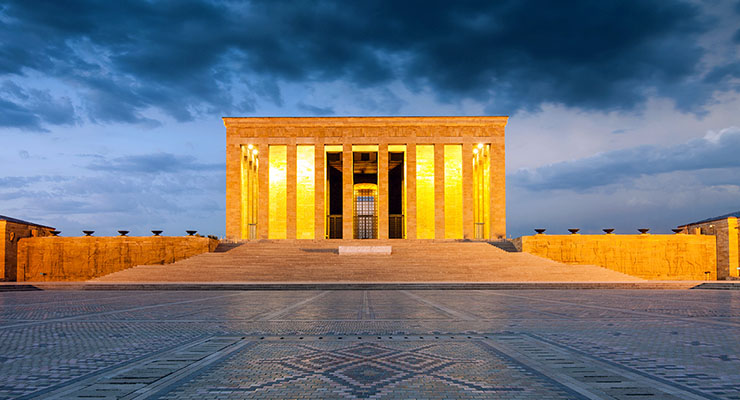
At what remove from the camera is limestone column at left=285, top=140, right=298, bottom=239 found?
129 ft

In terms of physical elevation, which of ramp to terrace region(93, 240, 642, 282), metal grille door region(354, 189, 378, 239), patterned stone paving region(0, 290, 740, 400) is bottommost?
ramp to terrace region(93, 240, 642, 282)

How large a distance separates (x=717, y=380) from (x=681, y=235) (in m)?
30.9

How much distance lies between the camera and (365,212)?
45.5m

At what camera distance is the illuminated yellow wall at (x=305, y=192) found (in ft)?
132

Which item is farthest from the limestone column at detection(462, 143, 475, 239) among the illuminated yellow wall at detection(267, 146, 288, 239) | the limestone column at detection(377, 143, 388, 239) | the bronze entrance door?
the illuminated yellow wall at detection(267, 146, 288, 239)

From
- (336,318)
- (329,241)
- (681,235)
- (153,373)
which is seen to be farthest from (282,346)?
(681,235)

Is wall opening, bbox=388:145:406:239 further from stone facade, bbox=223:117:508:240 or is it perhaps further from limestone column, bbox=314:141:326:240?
limestone column, bbox=314:141:326:240

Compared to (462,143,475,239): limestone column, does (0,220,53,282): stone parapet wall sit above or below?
below

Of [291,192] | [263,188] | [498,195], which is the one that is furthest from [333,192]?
[498,195]

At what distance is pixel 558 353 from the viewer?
20.4 ft

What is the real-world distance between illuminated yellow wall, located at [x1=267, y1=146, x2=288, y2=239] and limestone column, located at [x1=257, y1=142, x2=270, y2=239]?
1.82ft

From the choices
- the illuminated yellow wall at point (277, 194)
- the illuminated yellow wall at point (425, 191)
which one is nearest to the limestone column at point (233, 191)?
the illuminated yellow wall at point (277, 194)

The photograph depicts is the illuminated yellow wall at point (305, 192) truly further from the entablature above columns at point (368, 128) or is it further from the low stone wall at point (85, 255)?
the low stone wall at point (85, 255)

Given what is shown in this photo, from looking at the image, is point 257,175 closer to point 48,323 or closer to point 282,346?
point 48,323
